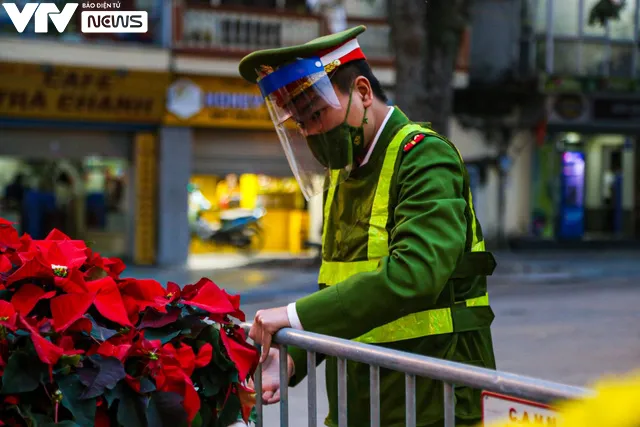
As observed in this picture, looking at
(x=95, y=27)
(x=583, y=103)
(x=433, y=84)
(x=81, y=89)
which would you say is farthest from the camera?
(x=583, y=103)

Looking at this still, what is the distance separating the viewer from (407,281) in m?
2.25

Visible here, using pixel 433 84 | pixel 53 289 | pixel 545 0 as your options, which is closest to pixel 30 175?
pixel 433 84

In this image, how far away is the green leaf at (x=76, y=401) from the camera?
1959mm

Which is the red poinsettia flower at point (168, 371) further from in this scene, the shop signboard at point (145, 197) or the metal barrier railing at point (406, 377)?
the shop signboard at point (145, 197)

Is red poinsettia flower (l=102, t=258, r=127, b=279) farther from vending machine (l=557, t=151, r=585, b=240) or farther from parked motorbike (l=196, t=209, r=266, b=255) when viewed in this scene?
vending machine (l=557, t=151, r=585, b=240)

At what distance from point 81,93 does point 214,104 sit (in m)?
2.60

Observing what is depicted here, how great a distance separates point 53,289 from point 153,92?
53.3ft

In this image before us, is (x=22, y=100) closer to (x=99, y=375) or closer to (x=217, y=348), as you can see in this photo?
(x=217, y=348)

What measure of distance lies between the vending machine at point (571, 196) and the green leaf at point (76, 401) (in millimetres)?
21502

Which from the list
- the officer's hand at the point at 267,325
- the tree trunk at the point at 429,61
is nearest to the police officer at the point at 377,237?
the officer's hand at the point at 267,325

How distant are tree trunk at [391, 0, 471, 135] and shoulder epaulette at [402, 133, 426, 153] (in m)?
13.6

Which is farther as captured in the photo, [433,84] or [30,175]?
[30,175]

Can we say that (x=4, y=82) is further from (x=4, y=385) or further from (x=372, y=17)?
(x=4, y=385)

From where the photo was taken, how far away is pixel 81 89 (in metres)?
17.6
